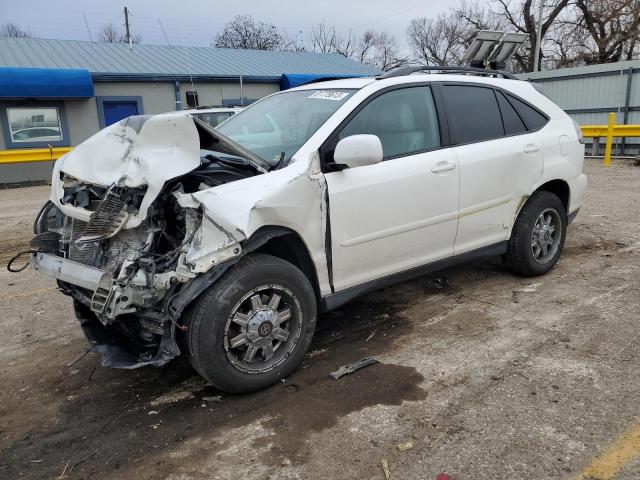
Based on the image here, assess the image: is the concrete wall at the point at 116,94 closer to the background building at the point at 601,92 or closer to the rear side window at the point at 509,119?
the background building at the point at 601,92

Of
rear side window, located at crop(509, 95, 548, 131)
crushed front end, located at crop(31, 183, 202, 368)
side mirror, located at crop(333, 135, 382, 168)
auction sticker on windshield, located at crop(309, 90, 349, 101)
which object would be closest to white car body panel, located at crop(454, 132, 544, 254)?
Answer: rear side window, located at crop(509, 95, 548, 131)

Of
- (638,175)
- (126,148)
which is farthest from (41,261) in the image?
(638,175)

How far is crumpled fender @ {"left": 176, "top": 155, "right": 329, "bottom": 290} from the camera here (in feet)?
9.57

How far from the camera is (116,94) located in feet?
59.2

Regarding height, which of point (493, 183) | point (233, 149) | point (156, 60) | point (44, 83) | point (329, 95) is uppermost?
point (156, 60)

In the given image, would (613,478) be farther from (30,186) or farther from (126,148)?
(30,186)

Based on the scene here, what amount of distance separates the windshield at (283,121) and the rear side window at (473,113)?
0.97m

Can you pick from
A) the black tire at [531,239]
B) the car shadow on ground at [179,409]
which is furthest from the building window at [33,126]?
the black tire at [531,239]

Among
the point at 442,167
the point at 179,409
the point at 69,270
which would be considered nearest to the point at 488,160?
the point at 442,167

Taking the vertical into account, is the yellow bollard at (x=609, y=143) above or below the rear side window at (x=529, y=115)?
below

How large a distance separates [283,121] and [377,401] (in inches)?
85.8

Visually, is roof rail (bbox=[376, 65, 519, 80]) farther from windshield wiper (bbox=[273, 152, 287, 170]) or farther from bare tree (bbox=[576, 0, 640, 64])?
bare tree (bbox=[576, 0, 640, 64])

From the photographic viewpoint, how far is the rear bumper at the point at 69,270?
303 centimetres

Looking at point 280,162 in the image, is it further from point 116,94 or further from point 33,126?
point 116,94
